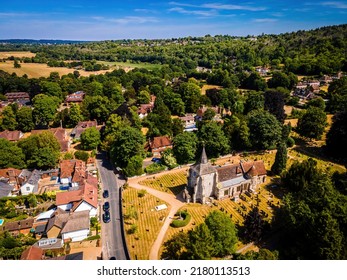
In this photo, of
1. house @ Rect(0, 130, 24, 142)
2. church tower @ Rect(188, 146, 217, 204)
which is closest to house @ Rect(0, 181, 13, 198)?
house @ Rect(0, 130, 24, 142)

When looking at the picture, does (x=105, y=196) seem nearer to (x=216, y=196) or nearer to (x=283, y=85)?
(x=216, y=196)

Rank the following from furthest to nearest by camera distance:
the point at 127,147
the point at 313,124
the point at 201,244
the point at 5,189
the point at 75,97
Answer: the point at 75,97
the point at 313,124
the point at 127,147
the point at 5,189
the point at 201,244

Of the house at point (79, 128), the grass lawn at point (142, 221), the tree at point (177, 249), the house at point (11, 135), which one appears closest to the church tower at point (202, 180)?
the grass lawn at point (142, 221)

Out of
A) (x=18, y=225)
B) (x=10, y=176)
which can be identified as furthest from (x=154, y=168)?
(x=10, y=176)

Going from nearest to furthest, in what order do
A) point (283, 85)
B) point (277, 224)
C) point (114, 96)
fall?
point (277, 224) → point (114, 96) → point (283, 85)

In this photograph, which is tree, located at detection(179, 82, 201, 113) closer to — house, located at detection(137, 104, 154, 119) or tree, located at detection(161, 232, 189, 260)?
house, located at detection(137, 104, 154, 119)

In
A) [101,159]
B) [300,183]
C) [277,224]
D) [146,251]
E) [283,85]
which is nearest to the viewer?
[146,251]

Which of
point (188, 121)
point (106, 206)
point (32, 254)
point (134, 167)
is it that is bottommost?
point (106, 206)

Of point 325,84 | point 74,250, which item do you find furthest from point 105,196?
point 325,84

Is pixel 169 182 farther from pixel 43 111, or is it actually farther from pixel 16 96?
pixel 16 96
